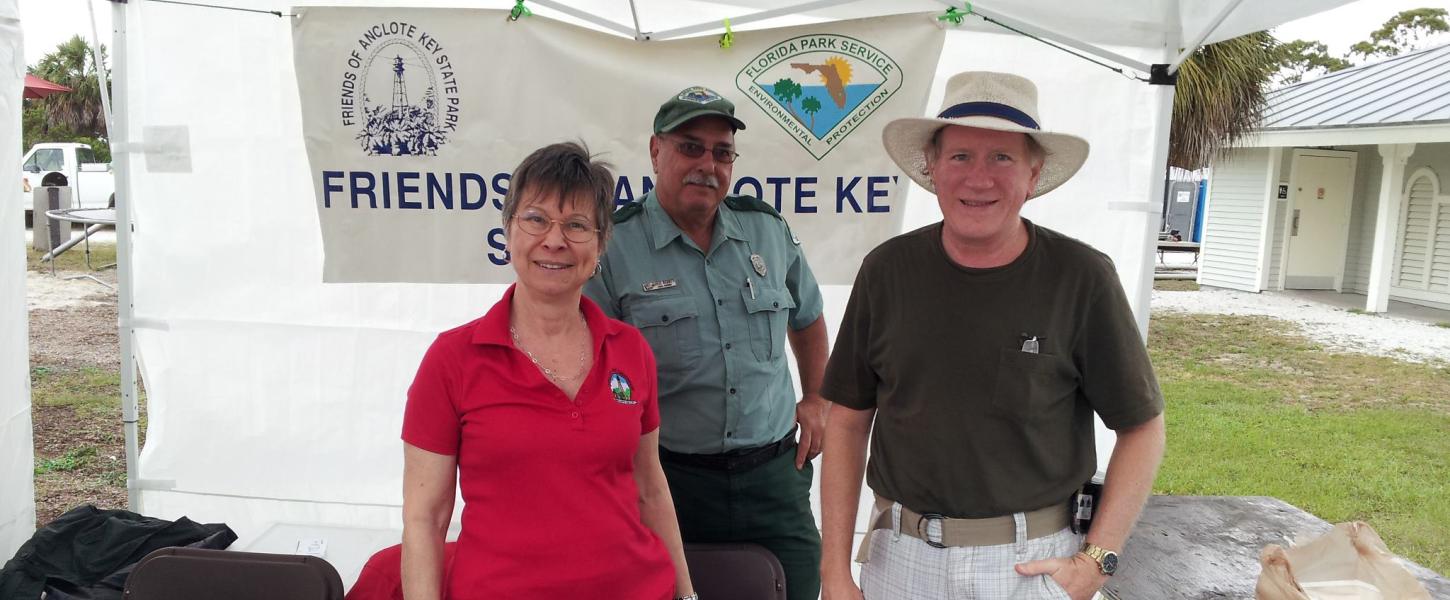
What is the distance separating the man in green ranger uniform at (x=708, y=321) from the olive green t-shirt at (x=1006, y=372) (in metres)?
0.72

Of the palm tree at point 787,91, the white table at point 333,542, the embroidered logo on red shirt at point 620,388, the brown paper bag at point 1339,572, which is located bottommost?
the white table at point 333,542

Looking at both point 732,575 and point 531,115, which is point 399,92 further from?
point 732,575

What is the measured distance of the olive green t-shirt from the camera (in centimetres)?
165

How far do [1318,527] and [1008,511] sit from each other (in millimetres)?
2295

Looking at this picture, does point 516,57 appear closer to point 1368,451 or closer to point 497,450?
point 497,450

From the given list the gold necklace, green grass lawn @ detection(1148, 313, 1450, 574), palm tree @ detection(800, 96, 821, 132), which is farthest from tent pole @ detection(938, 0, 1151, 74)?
green grass lawn @ detection(1148, 313, 1450, 574)

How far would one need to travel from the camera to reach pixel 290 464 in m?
3.45

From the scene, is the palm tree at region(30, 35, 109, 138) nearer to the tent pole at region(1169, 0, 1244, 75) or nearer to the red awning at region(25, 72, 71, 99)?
the red awning at region(25, 72, 71, 99)

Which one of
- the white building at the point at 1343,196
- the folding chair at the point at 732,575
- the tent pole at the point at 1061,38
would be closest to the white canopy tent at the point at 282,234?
the tent pole at the point at 1061,38

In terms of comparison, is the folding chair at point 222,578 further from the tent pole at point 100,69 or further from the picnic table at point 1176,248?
the picnic table at point 1176,248

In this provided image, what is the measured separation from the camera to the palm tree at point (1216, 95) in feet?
33.1

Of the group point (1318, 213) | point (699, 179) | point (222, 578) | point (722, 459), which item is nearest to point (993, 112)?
point (699, 179)

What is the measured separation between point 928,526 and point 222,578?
153 centimetres

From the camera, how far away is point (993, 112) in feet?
5.39
